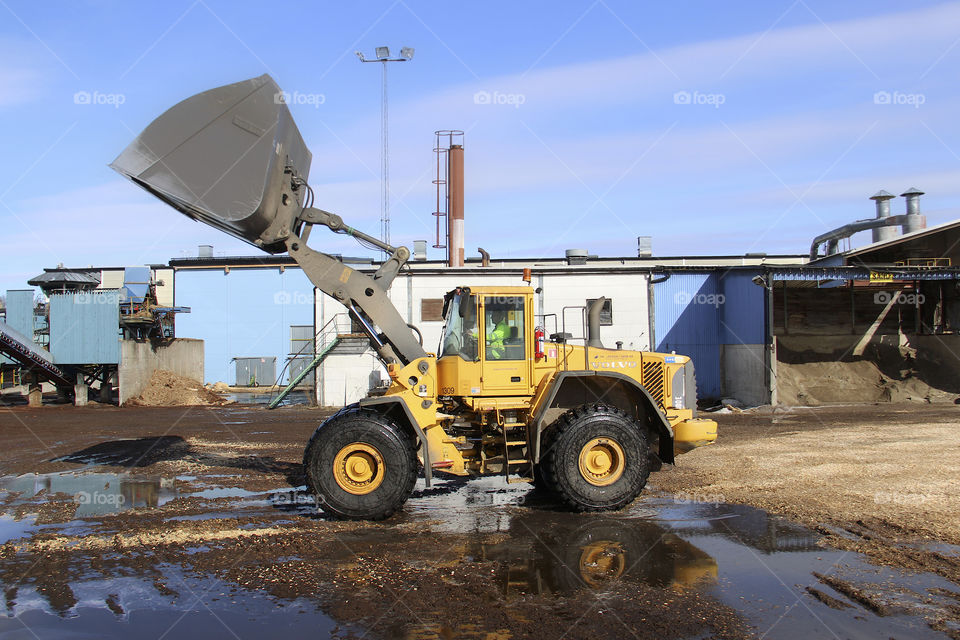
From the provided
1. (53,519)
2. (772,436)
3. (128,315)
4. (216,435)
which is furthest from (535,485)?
(128,315)

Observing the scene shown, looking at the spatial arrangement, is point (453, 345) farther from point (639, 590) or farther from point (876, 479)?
point (876, 479)

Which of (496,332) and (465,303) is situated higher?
(465,303)

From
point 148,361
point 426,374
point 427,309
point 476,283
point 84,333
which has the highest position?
point 476,283

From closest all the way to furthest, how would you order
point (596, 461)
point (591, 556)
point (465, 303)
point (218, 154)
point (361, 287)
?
point (591, 556), point (218, 154), point (596, 461), point (465, 303), point (361, 287)

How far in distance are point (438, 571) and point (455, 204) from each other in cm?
3095

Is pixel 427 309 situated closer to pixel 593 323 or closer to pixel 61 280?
pixel 61 280

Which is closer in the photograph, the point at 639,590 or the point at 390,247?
the point at 639,590

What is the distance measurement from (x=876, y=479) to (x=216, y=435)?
49.9ft

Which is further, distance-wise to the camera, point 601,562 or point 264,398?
point 264,398

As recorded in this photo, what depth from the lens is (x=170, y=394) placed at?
30.7 meters

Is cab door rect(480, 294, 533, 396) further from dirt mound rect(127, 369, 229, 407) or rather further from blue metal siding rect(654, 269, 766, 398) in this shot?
dirt mound rect(127, 369, 229, 407)

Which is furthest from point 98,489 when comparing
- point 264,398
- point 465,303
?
point 264,398

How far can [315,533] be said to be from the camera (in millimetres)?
8609

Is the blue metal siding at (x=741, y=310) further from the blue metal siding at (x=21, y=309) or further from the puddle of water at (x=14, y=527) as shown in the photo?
the blue metal siding at (x=21, y=309)
